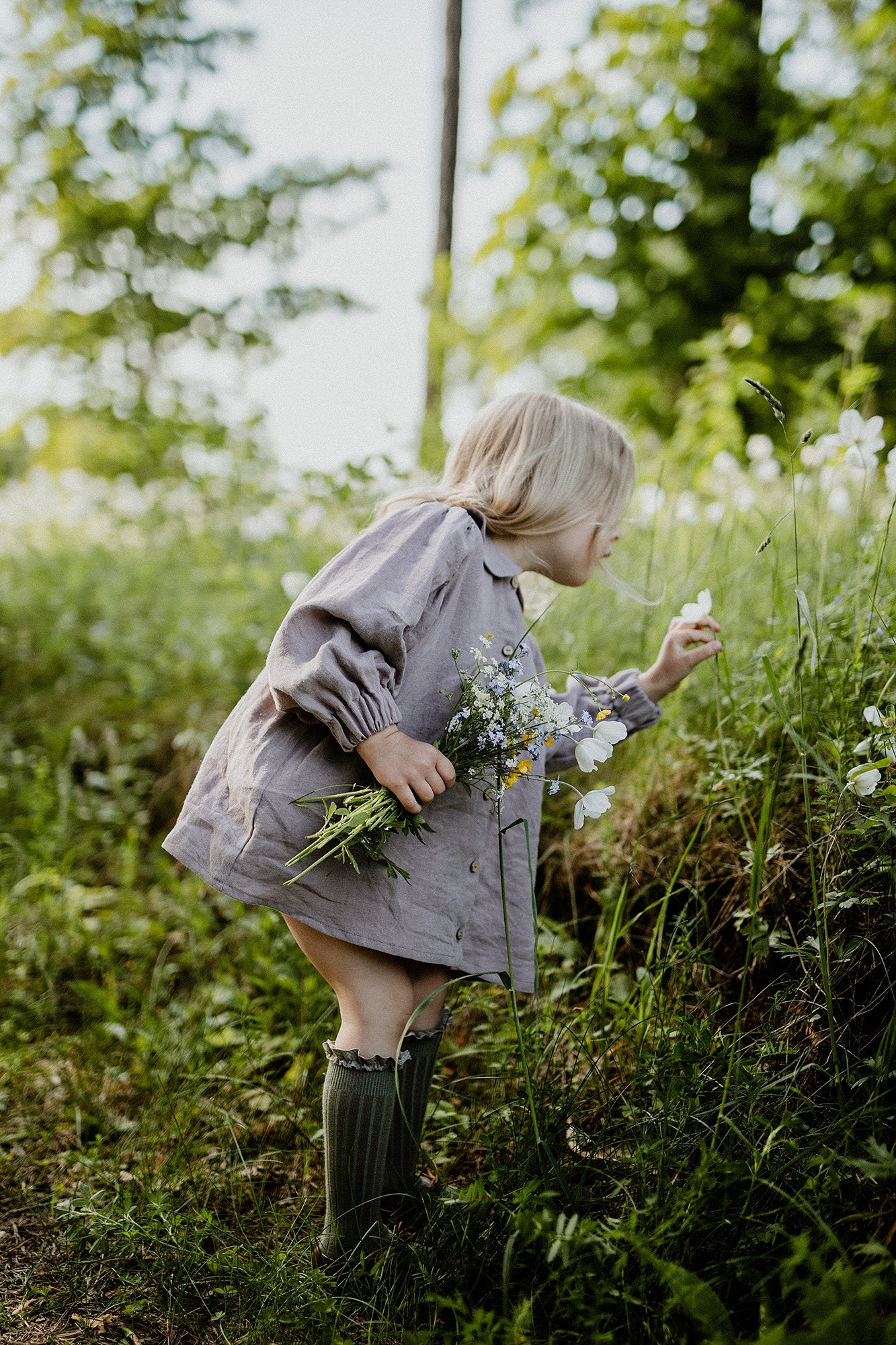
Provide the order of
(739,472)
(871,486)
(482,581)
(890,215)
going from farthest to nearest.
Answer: (890,215), (739,472), (871,486), (482,581)

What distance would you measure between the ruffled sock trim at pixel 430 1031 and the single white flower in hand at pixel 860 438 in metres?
1.43

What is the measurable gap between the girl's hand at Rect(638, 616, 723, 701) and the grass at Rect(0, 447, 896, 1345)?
156 mm

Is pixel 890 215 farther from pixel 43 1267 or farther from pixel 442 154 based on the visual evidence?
pixel 43 1267

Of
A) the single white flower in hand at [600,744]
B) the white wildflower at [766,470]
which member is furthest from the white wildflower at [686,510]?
the single white flower in hand at [600,744]

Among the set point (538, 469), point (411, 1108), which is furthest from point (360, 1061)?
point (538, 469)

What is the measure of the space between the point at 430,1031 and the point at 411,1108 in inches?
6.4

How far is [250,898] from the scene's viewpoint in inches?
61.3

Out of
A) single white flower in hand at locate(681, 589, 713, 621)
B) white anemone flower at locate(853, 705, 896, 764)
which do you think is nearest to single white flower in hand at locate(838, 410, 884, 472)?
single white flower in hand at locate(681, 589, 713, 621)

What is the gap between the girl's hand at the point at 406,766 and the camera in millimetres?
1443

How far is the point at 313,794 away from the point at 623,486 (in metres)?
0.94

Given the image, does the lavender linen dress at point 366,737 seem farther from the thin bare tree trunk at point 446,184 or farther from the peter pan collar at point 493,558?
the thin bare tree trunk at point 446,184

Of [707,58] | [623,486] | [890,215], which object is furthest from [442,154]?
[623,486]

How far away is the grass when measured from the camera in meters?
1.31

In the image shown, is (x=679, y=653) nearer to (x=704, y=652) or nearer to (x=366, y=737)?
(x=704, y=652)
